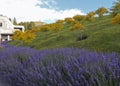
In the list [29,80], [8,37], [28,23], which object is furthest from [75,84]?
[28,23]

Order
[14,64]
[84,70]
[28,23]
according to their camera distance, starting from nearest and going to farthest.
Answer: [84,70] < [14,64] < [28,23]

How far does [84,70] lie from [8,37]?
65.7m

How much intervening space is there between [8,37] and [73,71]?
215 feet

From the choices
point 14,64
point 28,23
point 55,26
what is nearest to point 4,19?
point 28,23

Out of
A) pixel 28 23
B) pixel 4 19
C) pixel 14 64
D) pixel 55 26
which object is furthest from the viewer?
pixel 28 23

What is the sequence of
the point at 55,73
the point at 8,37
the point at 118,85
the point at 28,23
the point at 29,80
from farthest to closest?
1. the point at 28,23
2. the point at 8,37
3. the point at 29,80
4. the point at 55,73
5. the point at 118,85

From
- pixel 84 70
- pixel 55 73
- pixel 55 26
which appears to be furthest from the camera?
pixel 55 26

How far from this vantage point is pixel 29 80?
4.27m

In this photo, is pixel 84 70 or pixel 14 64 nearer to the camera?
pixel 84 70

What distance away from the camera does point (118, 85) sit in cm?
324

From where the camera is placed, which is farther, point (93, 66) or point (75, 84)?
point (93, 66)

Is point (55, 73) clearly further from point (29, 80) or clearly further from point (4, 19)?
point (4, 19)

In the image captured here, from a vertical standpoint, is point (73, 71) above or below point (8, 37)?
above

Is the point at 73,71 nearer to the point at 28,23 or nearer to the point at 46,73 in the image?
the point at 46,73
